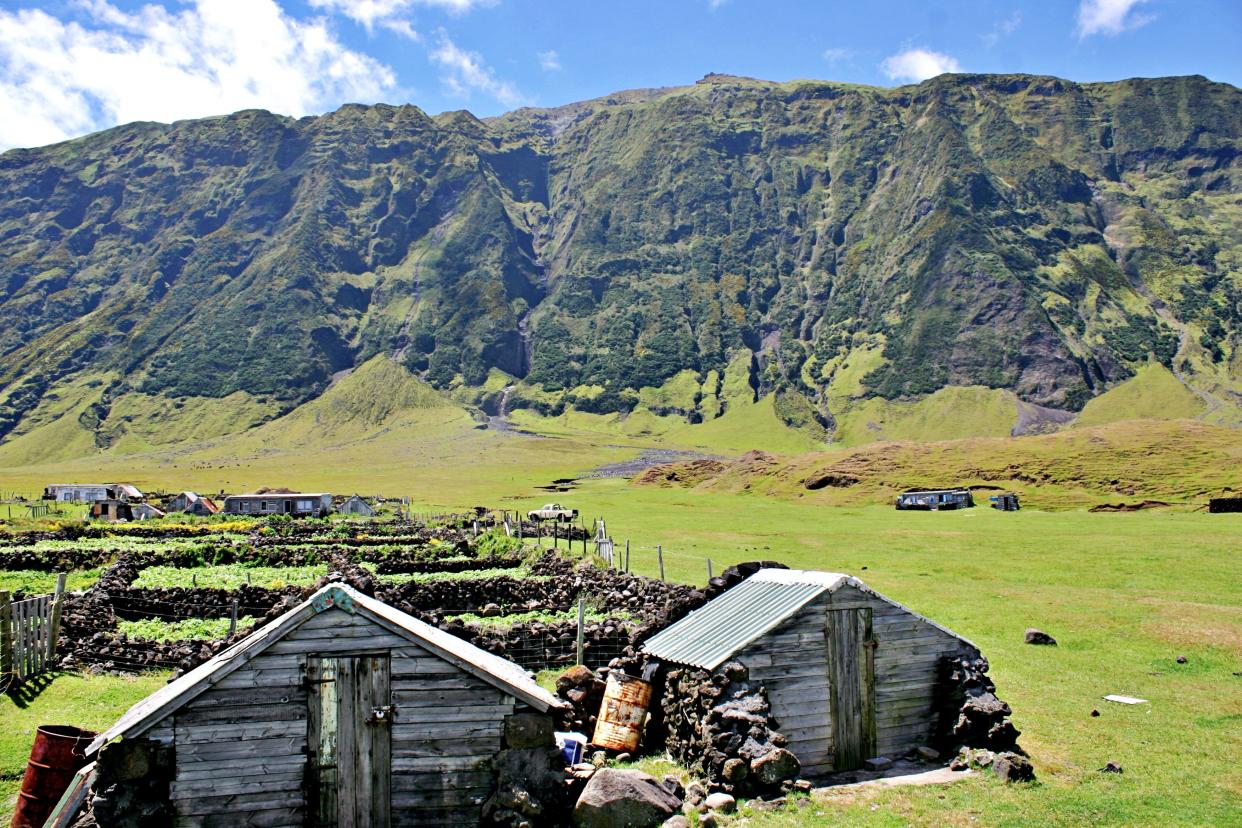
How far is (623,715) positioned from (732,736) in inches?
129

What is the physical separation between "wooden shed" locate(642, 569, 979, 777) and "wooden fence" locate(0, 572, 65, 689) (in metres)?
16.0

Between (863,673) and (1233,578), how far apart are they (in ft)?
101

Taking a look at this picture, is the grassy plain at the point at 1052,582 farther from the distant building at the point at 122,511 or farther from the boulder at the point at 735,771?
the distant building at the point at 122,511

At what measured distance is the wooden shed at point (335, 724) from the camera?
45.7 feet

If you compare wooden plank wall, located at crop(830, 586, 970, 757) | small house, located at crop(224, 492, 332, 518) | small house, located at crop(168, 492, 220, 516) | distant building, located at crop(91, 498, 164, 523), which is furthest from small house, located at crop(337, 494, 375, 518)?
wooden plank wall, located at crop(830, 586, 970, 757)

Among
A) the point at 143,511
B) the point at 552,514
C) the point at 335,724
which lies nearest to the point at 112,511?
the point at 143,511

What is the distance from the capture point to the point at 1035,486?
94.9 m

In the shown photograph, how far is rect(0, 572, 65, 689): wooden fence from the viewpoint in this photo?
21781mm

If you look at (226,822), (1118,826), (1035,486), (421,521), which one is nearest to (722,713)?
(1118,826)

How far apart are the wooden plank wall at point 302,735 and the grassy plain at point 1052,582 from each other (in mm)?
5205

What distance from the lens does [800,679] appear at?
60.5 feet

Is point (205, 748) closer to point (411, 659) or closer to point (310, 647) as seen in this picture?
point (310, 647)

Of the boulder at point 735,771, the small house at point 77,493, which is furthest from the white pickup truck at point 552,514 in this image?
the small house at point 77,493

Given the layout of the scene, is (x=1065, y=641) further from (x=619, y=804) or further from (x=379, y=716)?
(x=379, y=716)
